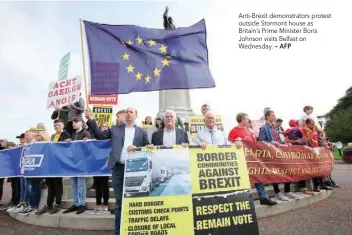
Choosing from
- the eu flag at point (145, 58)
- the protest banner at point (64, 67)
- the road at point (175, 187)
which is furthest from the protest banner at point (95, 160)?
the protest banner at point (64, 67)

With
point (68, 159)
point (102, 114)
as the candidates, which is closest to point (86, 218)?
point (68, 159)

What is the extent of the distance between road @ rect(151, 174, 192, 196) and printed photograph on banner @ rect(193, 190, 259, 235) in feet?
0.55

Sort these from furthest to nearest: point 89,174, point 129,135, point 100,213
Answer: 1. point 89,174
2. point 100,213
3. point 129,135

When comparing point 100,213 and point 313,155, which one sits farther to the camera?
point 313,155

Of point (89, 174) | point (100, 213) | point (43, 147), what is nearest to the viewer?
point (100, 213)

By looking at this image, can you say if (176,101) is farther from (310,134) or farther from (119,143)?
(119,143)

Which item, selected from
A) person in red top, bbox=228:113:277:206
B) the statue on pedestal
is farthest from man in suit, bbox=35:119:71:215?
the statue on pedestal

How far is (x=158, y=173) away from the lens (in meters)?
3.97

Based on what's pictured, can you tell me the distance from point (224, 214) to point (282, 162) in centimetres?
369

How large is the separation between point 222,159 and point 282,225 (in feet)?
7.33

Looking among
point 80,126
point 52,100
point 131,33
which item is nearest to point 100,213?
point 80,126

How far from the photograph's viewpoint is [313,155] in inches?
322

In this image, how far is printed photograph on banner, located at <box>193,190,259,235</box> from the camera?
151 inches

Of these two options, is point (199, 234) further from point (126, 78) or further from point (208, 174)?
point (126, 78)
